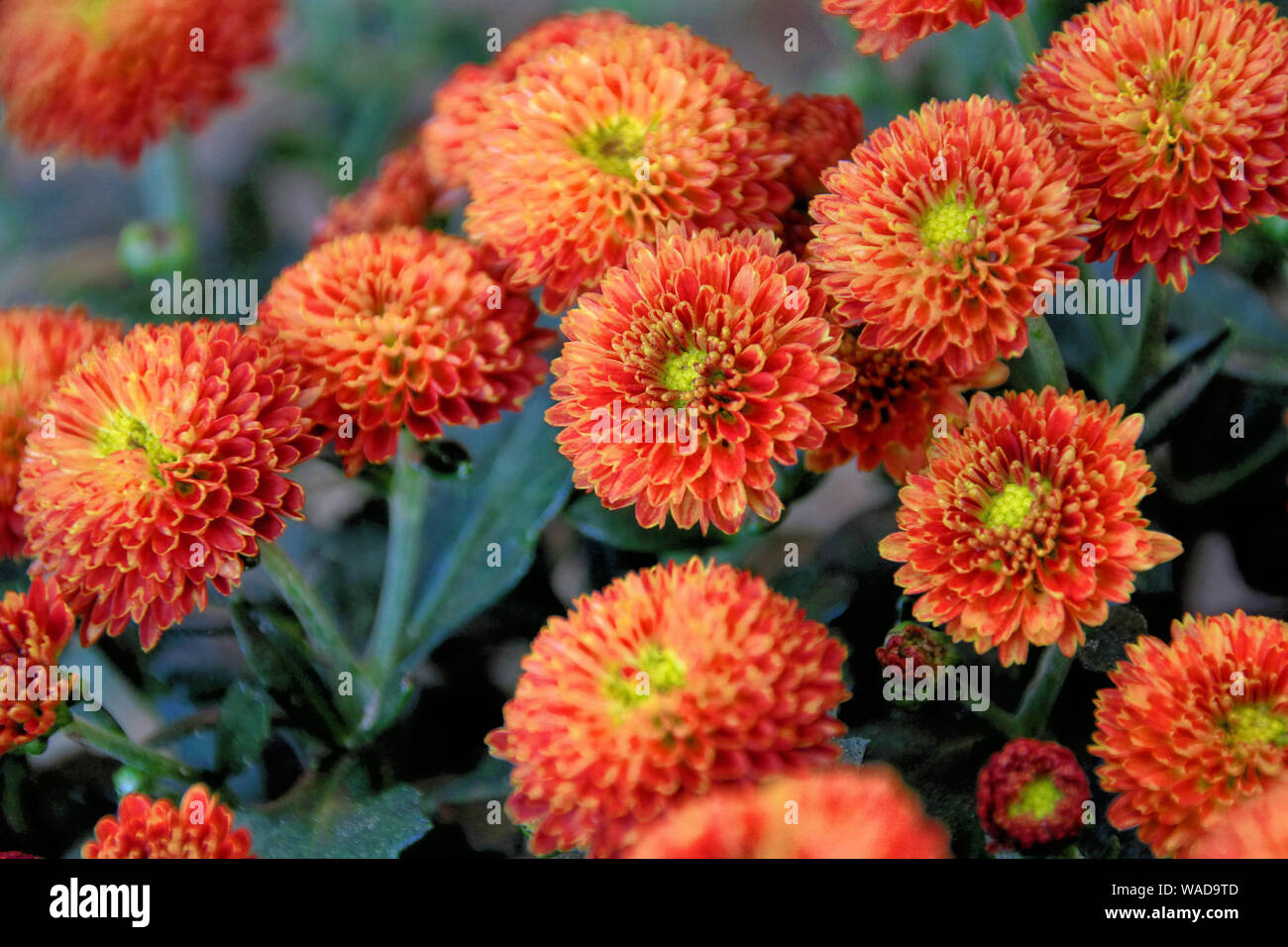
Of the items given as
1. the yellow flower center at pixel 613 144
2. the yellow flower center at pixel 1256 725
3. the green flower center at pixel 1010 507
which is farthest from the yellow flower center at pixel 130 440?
the yellow flower center at pixel 1256 725

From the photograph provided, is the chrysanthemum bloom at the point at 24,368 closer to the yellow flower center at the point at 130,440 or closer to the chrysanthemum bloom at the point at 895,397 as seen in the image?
the yellow flower center at the point at 130,440

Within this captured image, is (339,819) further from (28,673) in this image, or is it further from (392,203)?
(392,203)

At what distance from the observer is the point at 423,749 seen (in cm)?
61

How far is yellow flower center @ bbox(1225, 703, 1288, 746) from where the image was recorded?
436 millimetres

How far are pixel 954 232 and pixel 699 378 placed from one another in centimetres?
12

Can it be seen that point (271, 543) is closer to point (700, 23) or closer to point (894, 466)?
point (894, 466)

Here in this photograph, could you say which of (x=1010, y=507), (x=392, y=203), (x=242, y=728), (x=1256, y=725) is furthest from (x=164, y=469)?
(x=1256, y=725)

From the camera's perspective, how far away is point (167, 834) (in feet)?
1.51

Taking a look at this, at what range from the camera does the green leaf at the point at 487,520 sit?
60 cm

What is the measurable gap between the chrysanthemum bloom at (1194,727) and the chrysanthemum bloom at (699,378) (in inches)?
6.1

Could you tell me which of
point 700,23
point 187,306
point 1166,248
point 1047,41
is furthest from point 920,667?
point 700,23

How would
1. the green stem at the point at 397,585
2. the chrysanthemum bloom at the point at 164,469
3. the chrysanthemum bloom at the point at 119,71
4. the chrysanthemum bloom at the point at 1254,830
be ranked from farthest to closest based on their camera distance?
the chrysanthemum bloom at the point at 119,71 < the green stem at the point at 397,585 < the chrysanthemum bloom at the point at 164,469 < the chrysanthemum bloom at the point at 1254,830

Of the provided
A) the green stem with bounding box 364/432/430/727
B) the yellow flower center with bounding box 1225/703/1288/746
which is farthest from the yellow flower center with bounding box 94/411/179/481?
the yellow flower center with bounding box 1225/703/1288/746

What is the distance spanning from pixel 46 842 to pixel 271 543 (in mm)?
198
